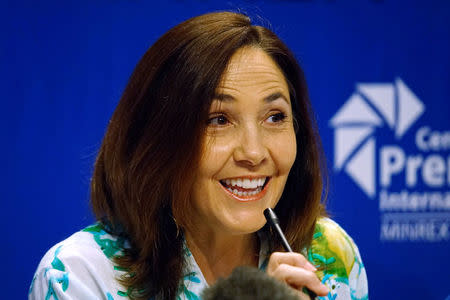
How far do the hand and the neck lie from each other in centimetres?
31

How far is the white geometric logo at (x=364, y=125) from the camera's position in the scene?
6.39 ft

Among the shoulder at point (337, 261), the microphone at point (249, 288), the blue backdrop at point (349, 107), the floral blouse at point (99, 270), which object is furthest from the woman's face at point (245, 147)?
the blue backdrop at point (349, 107)

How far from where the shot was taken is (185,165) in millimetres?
1126

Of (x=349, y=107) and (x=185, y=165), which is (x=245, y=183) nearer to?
(x=185, y=165)

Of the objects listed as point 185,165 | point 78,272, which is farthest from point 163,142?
point 78,272

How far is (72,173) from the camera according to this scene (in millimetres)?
1766

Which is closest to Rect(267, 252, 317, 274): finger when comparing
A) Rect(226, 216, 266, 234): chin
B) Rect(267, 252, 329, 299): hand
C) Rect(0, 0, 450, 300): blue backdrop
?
Rect(267, 252, 329, 299): hand

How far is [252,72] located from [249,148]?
0.15m

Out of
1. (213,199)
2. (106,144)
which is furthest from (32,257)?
(213,199)

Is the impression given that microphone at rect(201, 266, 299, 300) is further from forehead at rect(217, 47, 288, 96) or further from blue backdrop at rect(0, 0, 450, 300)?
blue backdrop at rect(0, 0, 450, 300)

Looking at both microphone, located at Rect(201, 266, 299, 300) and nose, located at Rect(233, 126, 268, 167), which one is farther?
nose, located at Rect(233, 126, 268, 167)

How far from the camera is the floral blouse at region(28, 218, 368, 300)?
110 cm

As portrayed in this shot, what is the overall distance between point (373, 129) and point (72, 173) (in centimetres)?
92

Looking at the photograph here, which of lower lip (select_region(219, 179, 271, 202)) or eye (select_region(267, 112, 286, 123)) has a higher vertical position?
eye (select_region(267, 112, 286, 123))
